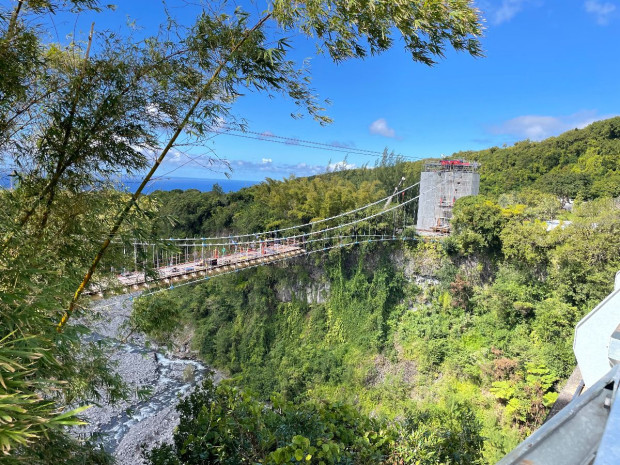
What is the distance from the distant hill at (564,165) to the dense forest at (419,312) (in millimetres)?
55

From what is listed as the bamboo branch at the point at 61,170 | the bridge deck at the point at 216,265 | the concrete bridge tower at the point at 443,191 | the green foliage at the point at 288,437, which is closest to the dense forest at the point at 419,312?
the green foliage at the point at 288,437

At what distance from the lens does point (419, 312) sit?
24.8 ft

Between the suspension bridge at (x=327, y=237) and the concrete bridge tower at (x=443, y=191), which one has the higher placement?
the concrete bridge tower at (x=443, y=191)

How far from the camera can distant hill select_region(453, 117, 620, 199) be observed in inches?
356

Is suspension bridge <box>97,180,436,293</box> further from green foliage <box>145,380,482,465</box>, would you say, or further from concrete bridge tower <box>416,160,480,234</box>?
green foliage <box>145,380,482,465</box>

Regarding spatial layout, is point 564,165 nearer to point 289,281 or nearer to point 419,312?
point 419,312

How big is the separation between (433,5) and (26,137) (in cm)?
145

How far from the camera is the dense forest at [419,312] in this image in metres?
2.21

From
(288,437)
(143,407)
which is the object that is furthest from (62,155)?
(143,407)

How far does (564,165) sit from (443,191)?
5869mm

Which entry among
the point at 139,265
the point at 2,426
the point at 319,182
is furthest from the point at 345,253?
the point at 2,426

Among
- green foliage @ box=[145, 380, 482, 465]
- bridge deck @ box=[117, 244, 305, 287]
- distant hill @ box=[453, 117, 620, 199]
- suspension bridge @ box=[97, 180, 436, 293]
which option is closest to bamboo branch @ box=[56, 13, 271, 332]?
green foliage @ box=[145, 380, 482, 465]

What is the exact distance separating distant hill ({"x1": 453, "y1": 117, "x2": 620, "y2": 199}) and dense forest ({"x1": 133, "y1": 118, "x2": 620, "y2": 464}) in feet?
0.18

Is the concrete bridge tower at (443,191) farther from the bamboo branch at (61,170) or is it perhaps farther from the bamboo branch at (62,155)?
the bamboo branch at (62,155)
